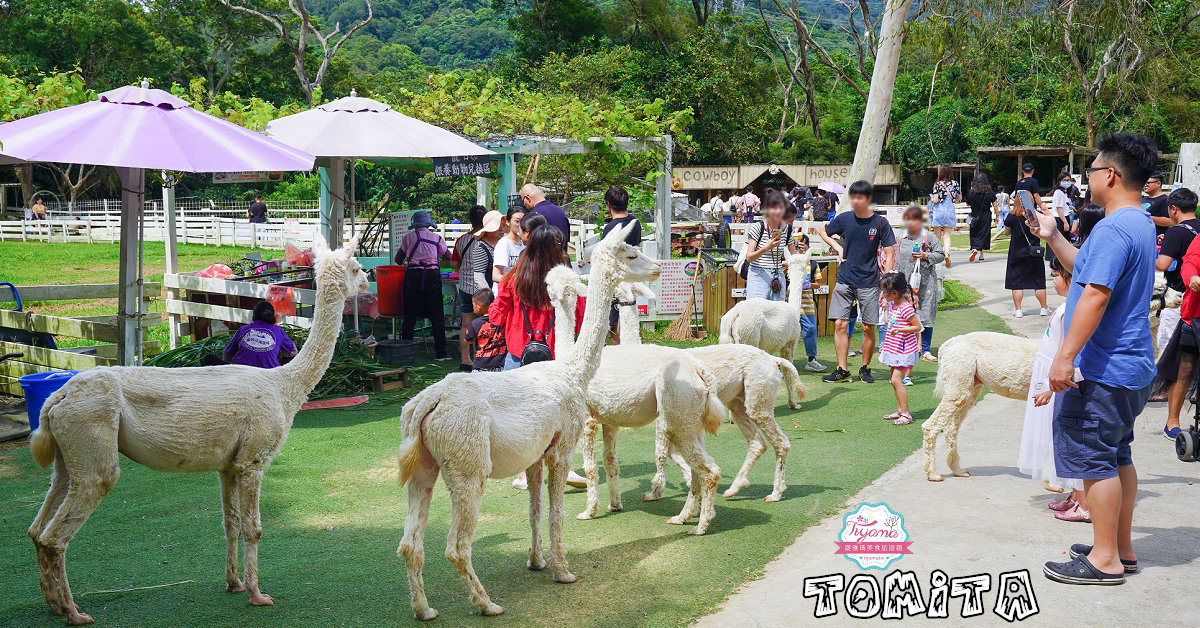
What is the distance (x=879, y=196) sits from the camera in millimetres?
44344

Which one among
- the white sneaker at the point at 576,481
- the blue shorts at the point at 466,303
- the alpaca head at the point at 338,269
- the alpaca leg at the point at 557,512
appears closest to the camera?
the alpaca leg at the point at 557,512

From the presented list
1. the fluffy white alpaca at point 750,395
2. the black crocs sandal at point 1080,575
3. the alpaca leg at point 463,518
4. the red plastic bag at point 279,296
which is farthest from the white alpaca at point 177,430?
the red plastic bag at point 279,296

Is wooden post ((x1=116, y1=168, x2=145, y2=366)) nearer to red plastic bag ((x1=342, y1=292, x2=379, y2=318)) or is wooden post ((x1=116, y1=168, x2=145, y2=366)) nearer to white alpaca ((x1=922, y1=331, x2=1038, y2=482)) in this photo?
red plastic bag ((x1=342, y1=292, x2=379, y2=318))

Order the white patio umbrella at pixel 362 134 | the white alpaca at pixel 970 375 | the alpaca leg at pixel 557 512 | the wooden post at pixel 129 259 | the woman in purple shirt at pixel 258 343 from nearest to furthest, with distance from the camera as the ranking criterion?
the alpaca leg at pixel 557 512 < the white alpaca at pixel 970 375 < the woman in purple shirt at pixel 258 343 < the wooden post at pixel 129 259 < the white patio umbrella at pixel 362 134

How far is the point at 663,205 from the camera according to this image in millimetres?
13711

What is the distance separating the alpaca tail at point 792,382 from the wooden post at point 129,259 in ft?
18.3

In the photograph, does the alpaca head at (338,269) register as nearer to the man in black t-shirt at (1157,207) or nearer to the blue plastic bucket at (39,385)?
the blue plastic bucket at (39,385)

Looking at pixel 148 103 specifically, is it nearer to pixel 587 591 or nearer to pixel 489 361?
pixel 489 361

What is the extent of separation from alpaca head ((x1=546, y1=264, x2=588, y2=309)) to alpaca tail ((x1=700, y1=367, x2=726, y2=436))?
988mm

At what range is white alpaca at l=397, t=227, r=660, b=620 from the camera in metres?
3.99

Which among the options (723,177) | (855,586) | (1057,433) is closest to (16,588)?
(855,586)

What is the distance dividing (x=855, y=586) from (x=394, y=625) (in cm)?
218

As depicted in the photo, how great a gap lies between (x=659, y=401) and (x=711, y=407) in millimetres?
386

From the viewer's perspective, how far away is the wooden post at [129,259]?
7648 mm
